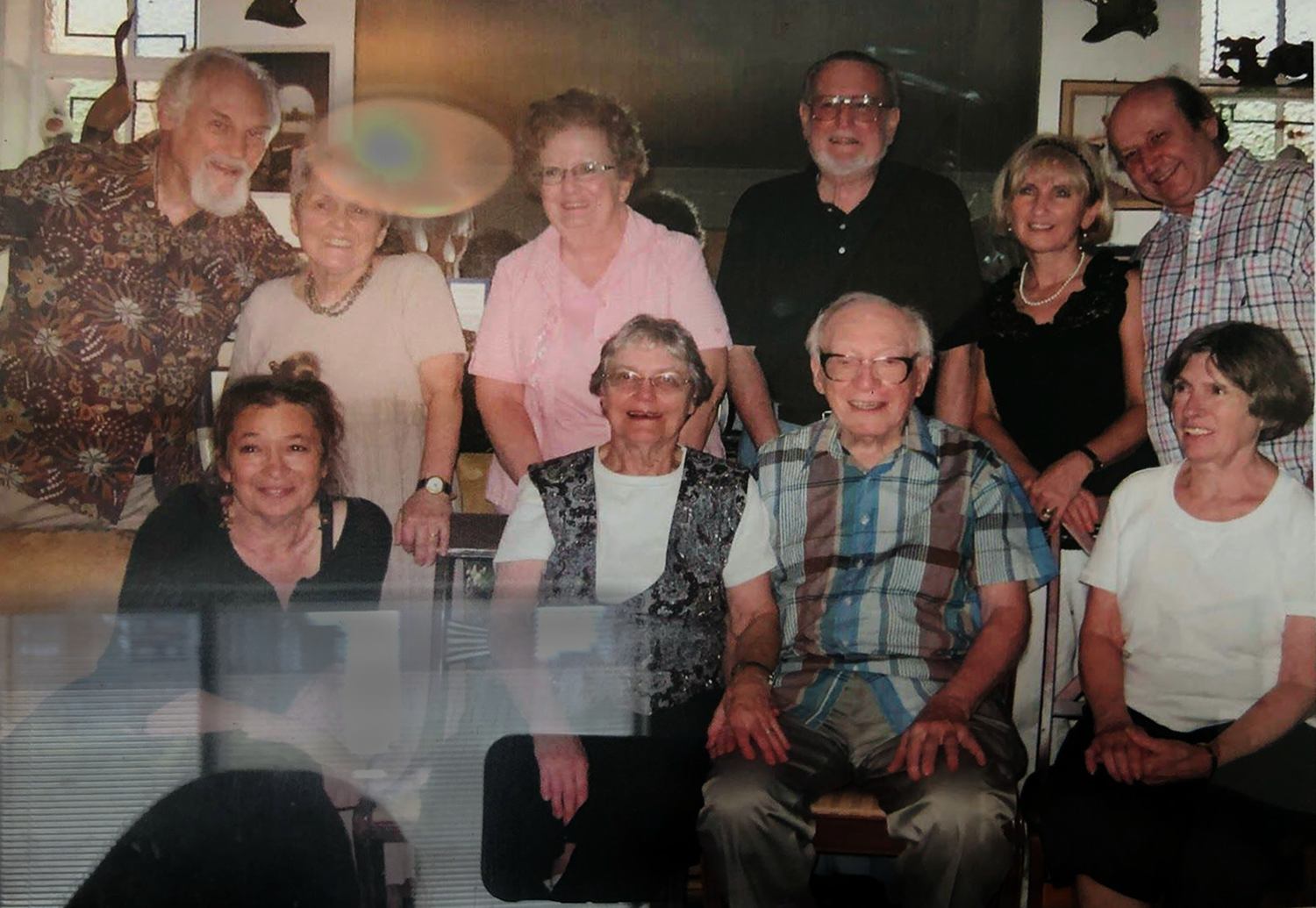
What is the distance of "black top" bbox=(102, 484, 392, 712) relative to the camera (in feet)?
7.93

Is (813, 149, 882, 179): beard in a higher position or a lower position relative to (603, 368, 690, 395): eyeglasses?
higher

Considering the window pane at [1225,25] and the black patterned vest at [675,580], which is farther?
the window pane at [1225,25]

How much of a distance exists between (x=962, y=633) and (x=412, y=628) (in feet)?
3.46

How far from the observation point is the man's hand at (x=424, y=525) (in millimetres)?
2447

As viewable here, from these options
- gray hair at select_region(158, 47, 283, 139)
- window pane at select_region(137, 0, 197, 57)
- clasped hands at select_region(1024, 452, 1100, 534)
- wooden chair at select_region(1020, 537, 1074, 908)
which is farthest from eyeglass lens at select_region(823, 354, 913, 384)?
window pane at select_region(137, 0, 197, 57)

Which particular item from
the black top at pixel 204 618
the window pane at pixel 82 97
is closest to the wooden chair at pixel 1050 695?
the black top at pixel 204 618

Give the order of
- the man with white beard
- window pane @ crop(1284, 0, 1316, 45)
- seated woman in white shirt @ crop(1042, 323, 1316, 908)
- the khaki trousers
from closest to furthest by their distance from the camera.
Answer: the khaki trousers
seated woman in white shirt @ crop(1042, 323, 1316, 908)
the man with white beard
window pane @ crop(1284, 0, 1316, 45)

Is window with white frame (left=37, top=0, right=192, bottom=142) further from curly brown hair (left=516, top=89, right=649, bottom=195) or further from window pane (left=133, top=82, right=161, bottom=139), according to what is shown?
curly brown hair (left=516, top=89, right=649, bottom=195)

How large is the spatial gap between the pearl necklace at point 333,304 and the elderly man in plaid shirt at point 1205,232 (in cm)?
149

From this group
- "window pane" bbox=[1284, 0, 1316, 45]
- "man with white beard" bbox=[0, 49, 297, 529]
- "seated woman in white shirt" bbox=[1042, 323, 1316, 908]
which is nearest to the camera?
"seated woman in white shirt" bbox=[1042, 323, 1316, 908]

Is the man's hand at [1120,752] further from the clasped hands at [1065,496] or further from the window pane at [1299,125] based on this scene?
the window pane at [1299,125]

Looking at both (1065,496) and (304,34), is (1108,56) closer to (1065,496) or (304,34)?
(1065,496)

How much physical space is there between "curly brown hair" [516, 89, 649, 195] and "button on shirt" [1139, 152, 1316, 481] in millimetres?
1040

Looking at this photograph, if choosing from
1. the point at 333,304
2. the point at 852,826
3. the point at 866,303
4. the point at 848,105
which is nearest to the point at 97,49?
the point at 333,304
